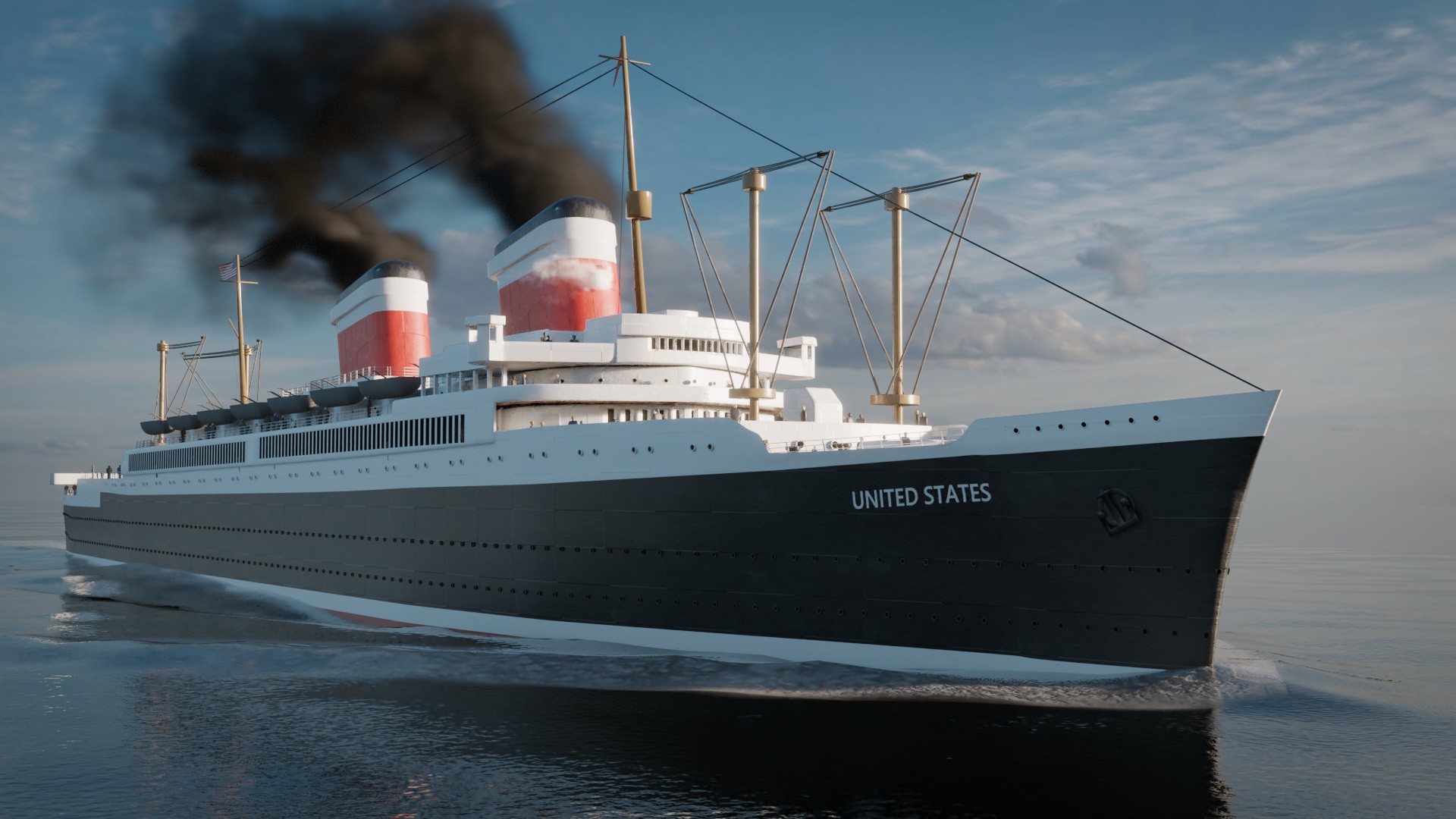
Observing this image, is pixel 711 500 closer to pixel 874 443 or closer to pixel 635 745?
pixel 874 443

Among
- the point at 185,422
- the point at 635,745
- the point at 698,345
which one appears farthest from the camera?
the point at 185,422

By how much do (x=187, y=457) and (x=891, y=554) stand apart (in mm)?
34519

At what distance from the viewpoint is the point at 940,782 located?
1325cm

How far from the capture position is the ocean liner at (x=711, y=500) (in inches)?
645

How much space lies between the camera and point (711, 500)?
64.7 ft

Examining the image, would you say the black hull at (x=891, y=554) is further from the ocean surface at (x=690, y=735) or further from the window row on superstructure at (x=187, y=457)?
the window row on superstructure at (x=187, y=457)

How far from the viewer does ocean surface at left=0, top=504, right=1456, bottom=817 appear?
12898 mm

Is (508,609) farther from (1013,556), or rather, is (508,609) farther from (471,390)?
(1013,556)

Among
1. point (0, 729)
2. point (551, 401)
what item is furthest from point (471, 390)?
point (0, 729)

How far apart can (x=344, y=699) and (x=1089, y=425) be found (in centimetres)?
1443

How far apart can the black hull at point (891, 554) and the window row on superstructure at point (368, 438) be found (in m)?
1.70

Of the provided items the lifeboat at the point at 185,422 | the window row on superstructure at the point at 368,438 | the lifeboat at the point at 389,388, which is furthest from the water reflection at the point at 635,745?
the lifeboat at the point at 185,422

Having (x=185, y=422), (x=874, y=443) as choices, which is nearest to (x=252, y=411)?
(x=185, y=422)

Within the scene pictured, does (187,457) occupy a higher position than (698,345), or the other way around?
(698,345)
